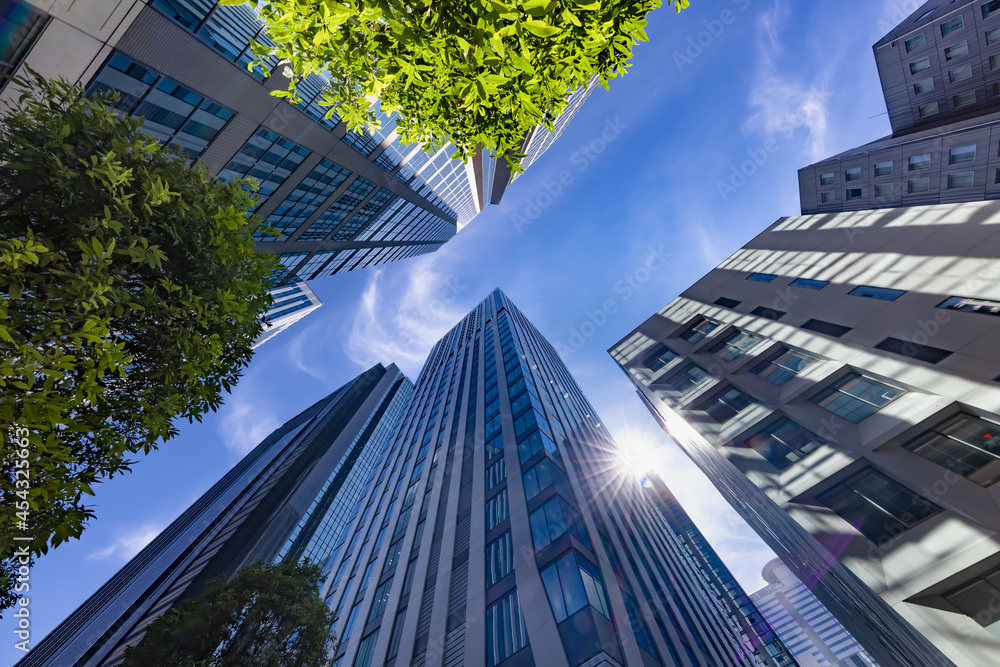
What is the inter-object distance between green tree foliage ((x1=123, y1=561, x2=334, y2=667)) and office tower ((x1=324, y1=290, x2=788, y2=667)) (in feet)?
17.2

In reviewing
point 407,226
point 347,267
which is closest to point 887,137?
point 407,226

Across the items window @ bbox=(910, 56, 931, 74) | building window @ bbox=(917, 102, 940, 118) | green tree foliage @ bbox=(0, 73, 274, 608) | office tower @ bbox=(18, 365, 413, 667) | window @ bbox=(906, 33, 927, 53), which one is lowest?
office tower @ bbox=(18, 365, 413, 667)

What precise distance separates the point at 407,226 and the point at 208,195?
42.0 m

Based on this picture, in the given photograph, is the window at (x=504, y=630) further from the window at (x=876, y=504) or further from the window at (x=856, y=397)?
the window at (x=856, y=397)

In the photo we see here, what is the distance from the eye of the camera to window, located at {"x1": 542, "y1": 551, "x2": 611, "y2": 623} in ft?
41.6

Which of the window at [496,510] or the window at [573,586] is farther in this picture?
the window at [496,510]

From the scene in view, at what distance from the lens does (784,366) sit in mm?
16656

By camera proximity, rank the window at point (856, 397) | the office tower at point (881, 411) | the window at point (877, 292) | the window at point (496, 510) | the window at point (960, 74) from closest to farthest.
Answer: the office tower at point (881, 411) < the window at point (856, 397) < the window at point (877, 292) < the window at point (496, 510) < the window at point (960, 74)

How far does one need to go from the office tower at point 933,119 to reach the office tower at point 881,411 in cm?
2184

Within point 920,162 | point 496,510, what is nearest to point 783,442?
point 496,510

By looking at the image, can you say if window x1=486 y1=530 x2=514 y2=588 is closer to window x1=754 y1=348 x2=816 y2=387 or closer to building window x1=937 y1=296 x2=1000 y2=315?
window x1=754 y1=348 x2=816 y2=387

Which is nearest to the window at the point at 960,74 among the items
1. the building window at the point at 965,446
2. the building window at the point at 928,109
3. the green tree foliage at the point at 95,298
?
the building window at the point at 928,109

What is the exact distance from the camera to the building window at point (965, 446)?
9859 millimetres

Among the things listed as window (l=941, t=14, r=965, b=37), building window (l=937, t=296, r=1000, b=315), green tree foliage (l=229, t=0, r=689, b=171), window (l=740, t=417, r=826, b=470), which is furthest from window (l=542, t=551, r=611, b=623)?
window (l=941, t=14, r=965, b=37)
